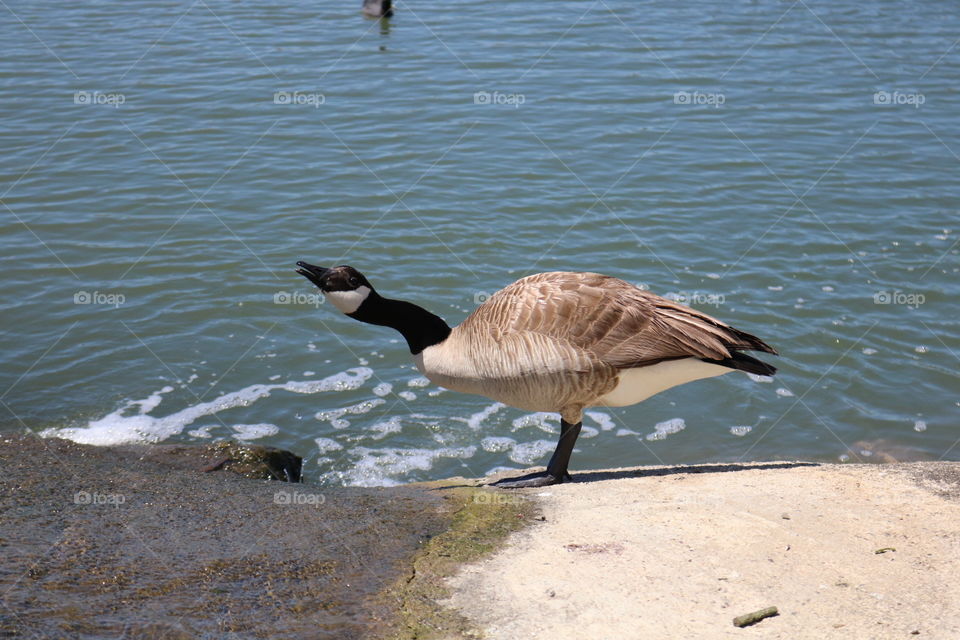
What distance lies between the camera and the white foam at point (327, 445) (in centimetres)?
750

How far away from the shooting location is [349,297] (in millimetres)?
5848

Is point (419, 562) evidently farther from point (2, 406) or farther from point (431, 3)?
point (431, 3)

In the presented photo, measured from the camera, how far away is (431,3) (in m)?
18.2

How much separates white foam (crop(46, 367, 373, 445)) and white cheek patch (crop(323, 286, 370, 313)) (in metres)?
2.47

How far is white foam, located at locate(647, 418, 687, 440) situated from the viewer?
7.69 meters

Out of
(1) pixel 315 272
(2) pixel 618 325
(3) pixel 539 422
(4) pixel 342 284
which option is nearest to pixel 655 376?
(2) pixel 618 325

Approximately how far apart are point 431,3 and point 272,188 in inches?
323

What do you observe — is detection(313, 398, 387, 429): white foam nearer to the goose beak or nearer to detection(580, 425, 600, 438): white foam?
detection(580, 425, 600, 438): white foam

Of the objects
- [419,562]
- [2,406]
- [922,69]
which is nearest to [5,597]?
[419,562]


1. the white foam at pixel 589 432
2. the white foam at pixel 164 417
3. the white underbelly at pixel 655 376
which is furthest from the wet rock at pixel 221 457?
the white foam at pixel 589 432

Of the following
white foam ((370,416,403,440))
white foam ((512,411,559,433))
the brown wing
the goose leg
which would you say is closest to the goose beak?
the brown wing

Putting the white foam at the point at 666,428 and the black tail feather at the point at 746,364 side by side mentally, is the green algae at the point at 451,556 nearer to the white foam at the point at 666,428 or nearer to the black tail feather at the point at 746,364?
the black tail feather at the point at 746,364

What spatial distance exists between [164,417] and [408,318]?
2.90 m

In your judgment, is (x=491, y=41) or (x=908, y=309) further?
(x=491, y=41)
